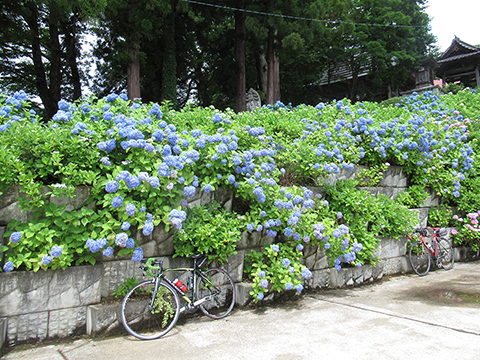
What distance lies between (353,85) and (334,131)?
19.9m

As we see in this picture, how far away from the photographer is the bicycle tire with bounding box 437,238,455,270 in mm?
6547

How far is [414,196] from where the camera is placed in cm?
677

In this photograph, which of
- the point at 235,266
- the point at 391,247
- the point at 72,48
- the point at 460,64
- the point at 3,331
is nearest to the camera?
the point at 3,331

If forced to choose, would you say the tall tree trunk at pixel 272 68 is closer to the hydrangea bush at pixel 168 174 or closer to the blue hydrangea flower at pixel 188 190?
the hydrangea bush at pixel 168 174

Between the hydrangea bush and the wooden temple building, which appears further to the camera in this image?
the wooden temple building

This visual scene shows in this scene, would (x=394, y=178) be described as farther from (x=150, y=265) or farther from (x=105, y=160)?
(x=105, y=160)

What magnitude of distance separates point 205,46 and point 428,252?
1659 cm

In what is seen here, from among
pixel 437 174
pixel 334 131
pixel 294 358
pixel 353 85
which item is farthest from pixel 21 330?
pixel 353 85

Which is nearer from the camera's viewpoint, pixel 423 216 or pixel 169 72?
pixel 423 216

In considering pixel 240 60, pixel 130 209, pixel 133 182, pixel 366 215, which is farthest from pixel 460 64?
pixel 130 209

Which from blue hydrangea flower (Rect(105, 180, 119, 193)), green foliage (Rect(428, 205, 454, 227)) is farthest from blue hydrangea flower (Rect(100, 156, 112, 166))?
green foliage (Rect(428, 205, 454, 227))

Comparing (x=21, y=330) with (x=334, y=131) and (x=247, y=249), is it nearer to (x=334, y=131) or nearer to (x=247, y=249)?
(x=247, y=249)

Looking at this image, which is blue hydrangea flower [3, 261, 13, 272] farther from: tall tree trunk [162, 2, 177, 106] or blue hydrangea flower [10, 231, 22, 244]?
tall tree trunk [162, 2, 177, 106]

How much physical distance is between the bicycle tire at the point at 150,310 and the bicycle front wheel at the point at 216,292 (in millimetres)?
391
